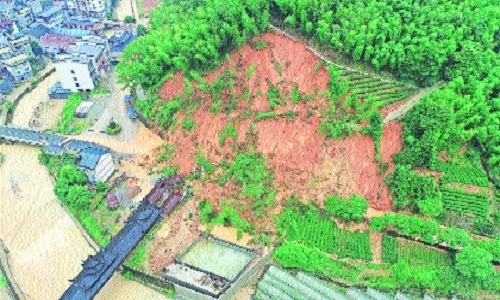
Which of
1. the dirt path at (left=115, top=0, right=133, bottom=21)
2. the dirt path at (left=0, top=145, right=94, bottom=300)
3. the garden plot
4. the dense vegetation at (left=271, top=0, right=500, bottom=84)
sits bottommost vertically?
the dirt path at (left=0, top=145, right=94, bottom=300)

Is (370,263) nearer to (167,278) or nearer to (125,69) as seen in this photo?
(167,278)

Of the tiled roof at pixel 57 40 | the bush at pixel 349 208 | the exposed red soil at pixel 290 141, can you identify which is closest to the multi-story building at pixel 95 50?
the tiled roof at pixel 57 40

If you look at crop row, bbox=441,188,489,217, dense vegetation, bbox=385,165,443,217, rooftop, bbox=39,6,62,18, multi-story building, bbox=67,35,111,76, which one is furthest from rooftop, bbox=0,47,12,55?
crop row, bbox=441,188,489,217

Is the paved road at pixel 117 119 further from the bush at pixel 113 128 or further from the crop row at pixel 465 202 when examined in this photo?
the crop row at pixel 465 202

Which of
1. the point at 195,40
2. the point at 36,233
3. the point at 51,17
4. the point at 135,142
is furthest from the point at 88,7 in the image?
the point at 36,233

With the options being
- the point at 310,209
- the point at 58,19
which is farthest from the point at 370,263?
the point at 58,19

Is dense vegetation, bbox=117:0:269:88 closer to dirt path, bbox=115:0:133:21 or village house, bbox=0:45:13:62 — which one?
→ village house, bbox=0:45:13:62

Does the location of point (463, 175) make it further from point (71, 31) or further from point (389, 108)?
point (71, 31)
